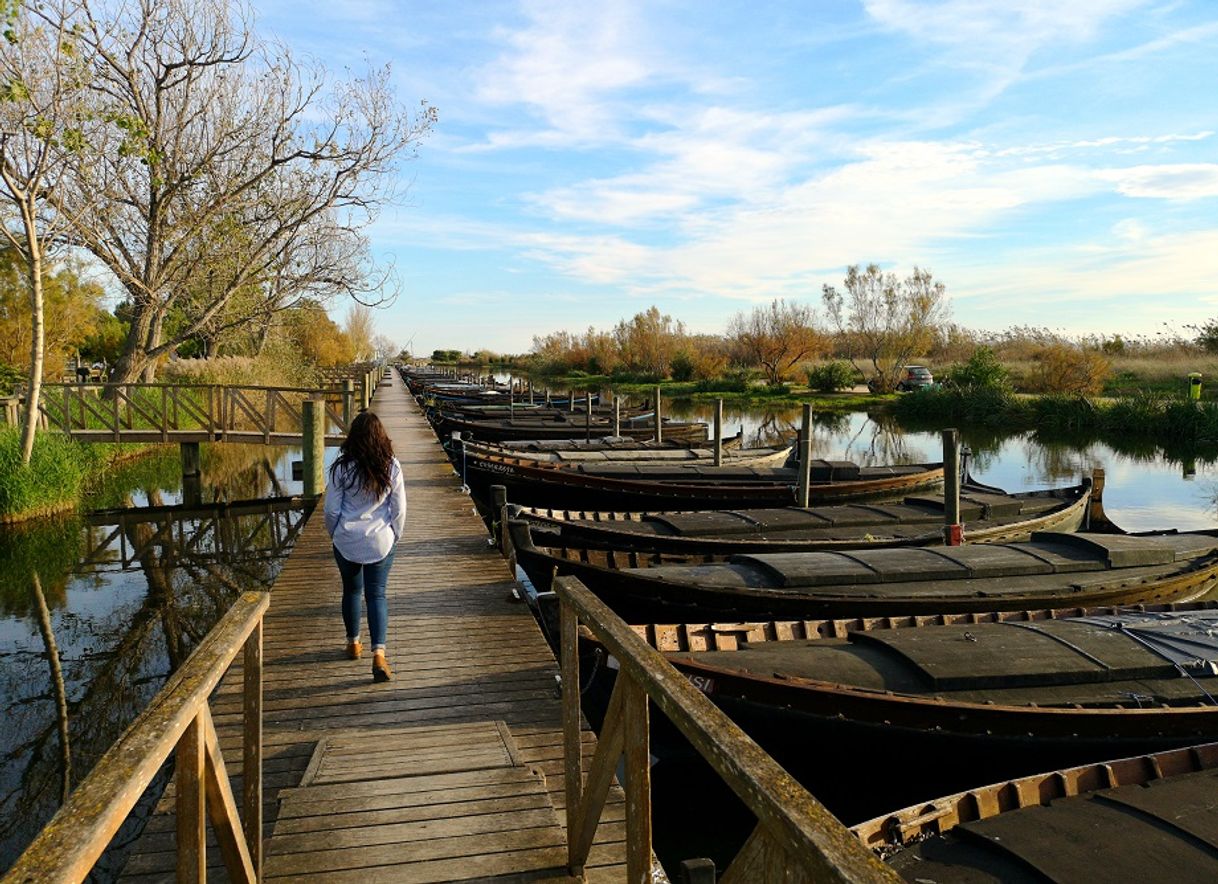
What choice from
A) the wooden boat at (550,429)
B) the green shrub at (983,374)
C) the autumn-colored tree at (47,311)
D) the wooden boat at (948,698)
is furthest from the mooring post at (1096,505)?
the autumn-colored tree at (47,311)

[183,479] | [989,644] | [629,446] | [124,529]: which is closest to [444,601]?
[989,644]

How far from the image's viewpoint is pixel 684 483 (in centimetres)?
1503

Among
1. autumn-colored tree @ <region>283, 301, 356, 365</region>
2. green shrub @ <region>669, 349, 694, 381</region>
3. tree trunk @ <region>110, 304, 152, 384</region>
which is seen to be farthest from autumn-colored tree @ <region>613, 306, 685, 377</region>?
tree trunk @ <region>110, 304, 152, 384</region>

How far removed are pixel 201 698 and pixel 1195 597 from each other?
384 inches

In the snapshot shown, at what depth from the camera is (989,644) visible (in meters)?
6.11

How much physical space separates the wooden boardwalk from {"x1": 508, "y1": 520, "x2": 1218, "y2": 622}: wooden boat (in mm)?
1276

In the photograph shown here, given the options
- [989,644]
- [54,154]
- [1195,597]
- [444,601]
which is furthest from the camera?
[54,154]

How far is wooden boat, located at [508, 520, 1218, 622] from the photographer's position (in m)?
7.87

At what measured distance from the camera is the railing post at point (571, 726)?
3.34 m

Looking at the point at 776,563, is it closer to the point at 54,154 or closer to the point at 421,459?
the point at 421,459

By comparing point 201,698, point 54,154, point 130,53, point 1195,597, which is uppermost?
point 130,53

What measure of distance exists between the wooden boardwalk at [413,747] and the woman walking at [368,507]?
676 millimetres

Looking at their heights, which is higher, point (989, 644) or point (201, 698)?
point (201, 698)

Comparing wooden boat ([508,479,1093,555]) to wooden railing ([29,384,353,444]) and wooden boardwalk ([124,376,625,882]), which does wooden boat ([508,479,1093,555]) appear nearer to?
wooden boardwalk ([124,376,625,882])
